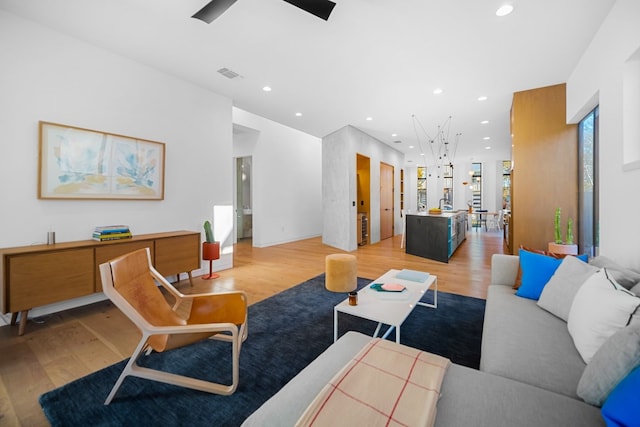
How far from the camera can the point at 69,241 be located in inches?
116

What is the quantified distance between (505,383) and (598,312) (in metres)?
0.62

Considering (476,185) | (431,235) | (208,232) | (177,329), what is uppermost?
(476,185)

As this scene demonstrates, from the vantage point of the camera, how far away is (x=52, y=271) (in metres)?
2.50

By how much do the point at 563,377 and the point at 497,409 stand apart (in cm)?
47

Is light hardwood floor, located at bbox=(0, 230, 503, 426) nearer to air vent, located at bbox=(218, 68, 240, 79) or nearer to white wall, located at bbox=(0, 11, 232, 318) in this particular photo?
white wall, located at bbox=(0, 11, 232, 318)

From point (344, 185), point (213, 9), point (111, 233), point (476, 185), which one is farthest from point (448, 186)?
point (111, 233)

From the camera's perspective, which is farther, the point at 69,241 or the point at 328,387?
the point at 69,241

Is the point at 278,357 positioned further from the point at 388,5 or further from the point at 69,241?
the point at 388,5

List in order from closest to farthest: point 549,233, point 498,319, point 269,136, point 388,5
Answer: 1. point 498,319
2. point 388,5
3. point 549,233
4. point 269,136

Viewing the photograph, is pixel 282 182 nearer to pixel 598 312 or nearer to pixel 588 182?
pixel 588 182

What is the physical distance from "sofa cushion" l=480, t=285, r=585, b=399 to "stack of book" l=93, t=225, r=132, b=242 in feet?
11.9

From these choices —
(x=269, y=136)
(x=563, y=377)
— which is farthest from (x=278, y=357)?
(x=269, y=136)

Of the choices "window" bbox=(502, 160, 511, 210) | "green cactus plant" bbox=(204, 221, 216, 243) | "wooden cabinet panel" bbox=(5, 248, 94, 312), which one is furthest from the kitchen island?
"window" bbox=(502, 160, 511, 210)

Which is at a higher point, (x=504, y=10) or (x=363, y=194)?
(x=504, y=10)
